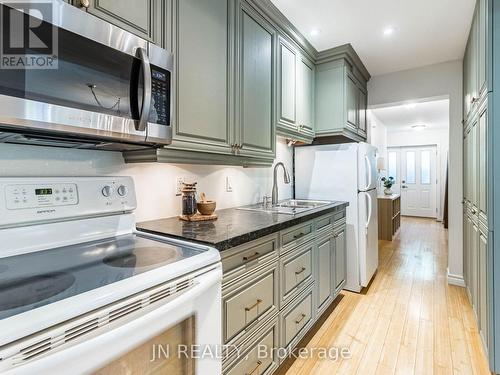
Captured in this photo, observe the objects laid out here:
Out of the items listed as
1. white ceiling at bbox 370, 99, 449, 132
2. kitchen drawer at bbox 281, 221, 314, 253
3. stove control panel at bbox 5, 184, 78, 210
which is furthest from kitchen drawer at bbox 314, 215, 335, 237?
white ceiling at bbox 370, 99, 449, 132

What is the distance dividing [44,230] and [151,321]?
0.64 meters

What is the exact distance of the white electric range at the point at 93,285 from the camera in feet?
1.85

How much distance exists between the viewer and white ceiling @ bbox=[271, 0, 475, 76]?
2.04m

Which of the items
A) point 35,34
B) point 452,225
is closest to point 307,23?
point 35,34

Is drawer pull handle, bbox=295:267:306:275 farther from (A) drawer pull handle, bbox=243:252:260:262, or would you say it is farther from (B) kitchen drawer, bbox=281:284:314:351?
(A) drawer pull handle, bbox=243:252:260:262

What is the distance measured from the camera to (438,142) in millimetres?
7191

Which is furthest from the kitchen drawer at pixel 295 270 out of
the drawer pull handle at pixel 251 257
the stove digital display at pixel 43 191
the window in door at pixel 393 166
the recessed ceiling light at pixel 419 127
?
the window in door at pixel 393 166

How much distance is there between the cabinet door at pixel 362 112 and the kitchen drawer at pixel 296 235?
182 cm

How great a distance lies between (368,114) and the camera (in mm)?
3654

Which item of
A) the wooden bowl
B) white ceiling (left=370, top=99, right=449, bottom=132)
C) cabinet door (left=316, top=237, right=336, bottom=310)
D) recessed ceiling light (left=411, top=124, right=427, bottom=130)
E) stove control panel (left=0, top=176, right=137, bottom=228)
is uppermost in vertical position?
recessed ceiling light (left=411, top=124, right=427, bottom=130)

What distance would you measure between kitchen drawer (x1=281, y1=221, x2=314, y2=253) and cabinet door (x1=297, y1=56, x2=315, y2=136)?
1.04 m

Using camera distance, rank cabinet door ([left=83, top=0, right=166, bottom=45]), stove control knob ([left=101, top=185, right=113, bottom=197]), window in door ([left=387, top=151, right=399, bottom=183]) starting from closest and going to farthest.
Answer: cabinet door ([left=83, top=0, right=166, bottom=45]) < stove control knob ([left=101, top=185, right=113, bottom=197]) < window in door ([left=387, top=151, right=399, bottom=183])

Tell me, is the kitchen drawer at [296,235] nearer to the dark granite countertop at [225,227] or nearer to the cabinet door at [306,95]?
the dark granite countertop at [225,227]

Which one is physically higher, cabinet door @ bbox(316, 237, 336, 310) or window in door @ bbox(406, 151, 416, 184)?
window in door @ bbox(406, 151, 416, 184)
